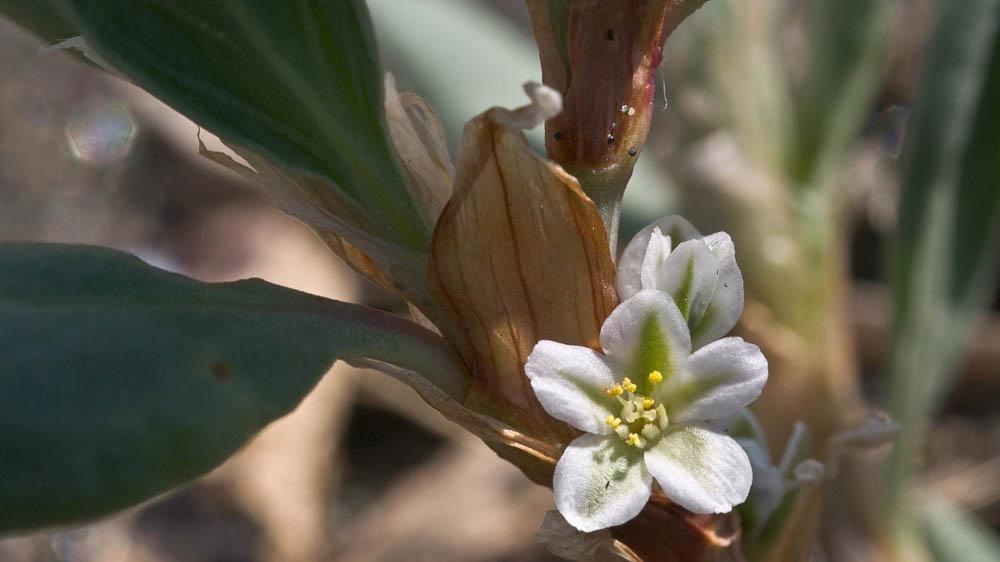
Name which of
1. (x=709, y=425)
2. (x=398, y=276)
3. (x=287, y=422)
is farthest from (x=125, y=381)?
(x=287, y=422)

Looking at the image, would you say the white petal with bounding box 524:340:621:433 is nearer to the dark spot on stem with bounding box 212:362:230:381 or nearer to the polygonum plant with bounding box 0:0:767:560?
the polygonum plant with bounding box 0:0:767:560

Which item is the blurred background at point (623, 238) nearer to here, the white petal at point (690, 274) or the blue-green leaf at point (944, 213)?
the blue-green leaf at point (944, 213)

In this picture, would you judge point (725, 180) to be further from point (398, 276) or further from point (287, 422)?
point (287, 422)

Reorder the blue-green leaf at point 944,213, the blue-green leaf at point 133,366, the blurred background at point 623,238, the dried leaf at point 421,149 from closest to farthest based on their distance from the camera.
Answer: the blue-green leaf at point 133,366
the dried leaf at point 421,149
the blue-green leaf at point 944,213
the blurred background at point 623,238

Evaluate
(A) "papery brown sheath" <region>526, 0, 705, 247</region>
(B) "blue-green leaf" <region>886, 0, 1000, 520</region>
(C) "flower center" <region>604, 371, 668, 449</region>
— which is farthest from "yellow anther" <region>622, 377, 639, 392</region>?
(B) "blue-green leaf" <region>886, 0, 1000, 520</region>

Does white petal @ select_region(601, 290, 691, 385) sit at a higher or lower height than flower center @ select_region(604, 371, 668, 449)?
higher

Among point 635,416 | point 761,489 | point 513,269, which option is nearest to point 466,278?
point 513,269

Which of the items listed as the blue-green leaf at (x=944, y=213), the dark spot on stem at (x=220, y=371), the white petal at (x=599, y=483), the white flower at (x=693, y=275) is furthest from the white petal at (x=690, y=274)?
the blue-green leaf at (x=944, y=213)
